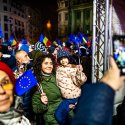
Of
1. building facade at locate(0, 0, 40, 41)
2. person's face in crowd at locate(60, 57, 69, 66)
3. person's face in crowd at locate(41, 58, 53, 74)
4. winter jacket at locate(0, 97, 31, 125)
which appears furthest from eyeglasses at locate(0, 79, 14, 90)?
building facade at locate(0, 0, 40, 41)

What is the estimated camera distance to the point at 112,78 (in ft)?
3.24

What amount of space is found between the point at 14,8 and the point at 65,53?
80.8 metres

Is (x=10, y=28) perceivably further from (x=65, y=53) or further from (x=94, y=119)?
(x=94, y=119)

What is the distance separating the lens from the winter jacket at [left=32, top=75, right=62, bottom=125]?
14.4 ft

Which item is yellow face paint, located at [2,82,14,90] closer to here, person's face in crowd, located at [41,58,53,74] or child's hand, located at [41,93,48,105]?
child's hand, located at [41,93,48,105]

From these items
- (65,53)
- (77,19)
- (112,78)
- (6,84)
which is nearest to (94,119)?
(112,78)

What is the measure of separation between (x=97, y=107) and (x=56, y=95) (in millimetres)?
3637

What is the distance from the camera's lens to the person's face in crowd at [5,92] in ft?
5.72

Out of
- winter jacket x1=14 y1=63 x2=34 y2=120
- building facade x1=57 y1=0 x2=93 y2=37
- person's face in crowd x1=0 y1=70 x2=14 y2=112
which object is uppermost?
building facade x1=57 y1=0 x2=93 y2=37

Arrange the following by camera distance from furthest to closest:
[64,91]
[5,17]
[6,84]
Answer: [5,17] < [64,91] < [6,84]

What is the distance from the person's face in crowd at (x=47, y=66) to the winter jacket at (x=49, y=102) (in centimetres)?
22

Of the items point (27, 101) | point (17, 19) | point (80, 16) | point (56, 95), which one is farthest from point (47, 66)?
point (17, 19)

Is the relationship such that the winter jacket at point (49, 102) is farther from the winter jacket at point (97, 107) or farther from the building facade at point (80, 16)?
the building facade at point (80, 16)

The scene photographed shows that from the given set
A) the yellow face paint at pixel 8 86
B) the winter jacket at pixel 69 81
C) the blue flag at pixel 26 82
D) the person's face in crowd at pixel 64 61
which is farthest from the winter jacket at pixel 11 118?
the person's face in crowd at pixel 64 61
